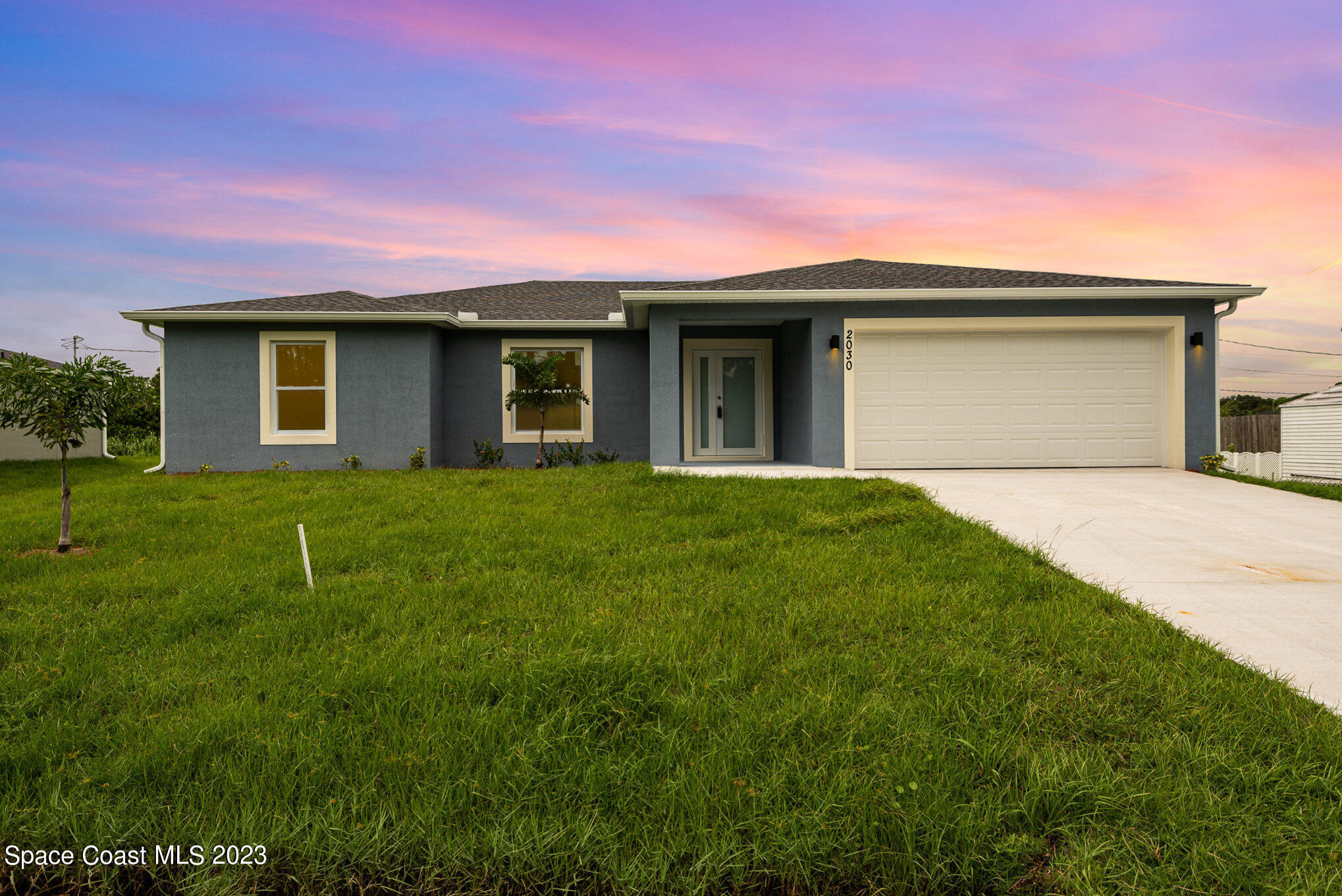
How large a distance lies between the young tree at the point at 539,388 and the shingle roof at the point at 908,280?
2700 millimetres

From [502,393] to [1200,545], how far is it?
10.8m

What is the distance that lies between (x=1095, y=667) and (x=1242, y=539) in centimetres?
412

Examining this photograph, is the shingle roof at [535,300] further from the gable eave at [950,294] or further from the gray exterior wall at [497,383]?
the gable eave at [950,294]

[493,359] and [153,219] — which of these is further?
[153,219]

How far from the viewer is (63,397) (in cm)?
574

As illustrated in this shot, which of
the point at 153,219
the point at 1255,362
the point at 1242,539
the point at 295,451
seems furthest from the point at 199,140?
the point at 1255,362

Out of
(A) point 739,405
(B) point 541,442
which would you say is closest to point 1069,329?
(A) point 739,405

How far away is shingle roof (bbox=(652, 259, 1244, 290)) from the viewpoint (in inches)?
399

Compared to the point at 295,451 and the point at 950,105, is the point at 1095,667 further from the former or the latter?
the point at 295,451

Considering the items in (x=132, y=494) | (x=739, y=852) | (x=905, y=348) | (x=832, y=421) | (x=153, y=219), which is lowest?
(x=739, y=852)

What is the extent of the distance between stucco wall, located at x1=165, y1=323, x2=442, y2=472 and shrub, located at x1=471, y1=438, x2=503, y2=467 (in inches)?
41.3

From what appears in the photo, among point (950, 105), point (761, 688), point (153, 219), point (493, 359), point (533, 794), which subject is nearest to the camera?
point (533, 794)

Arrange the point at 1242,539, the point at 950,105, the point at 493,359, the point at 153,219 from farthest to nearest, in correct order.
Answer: the point at 153,219 < the point at 493,359 < the point at 950,105 < the point at 1242,539

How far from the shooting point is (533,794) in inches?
79.6
